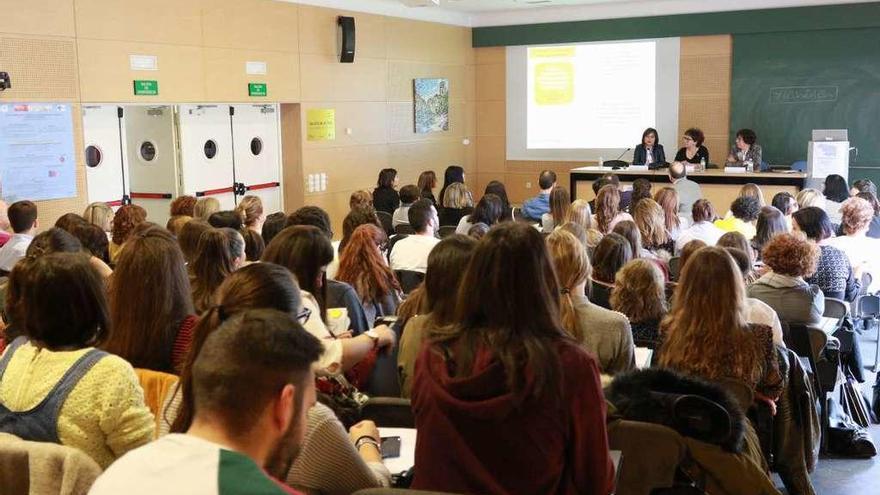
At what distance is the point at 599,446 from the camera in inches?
82.7

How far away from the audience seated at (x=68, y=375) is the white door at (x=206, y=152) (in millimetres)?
7001

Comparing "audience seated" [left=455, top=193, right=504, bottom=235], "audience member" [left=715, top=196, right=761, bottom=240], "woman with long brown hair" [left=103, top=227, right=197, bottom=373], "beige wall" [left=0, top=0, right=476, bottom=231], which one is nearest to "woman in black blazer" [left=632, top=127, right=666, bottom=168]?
"beige wall" [left=0, top=0, right=476, bottom=231]

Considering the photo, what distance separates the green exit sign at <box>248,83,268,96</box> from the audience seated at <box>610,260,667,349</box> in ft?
22.7

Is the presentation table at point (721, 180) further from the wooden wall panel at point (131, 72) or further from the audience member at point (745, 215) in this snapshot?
the wooden wall panel at point (131, 72)

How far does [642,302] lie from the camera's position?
392 cm

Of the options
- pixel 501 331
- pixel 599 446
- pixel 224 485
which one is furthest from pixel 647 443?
pixel 224 485

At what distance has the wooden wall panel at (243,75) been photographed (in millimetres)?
9375

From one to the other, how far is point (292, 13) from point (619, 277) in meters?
7.60

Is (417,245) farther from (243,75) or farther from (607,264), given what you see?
(243,75)

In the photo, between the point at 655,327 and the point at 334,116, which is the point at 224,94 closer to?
the point at 334,116

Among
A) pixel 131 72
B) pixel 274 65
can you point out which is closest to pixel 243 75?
pixel 274 65

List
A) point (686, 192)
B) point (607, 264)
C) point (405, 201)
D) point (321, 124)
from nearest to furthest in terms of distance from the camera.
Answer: point (607, 264) → point (405, 201) → point (686, 192) → point (321, 124)

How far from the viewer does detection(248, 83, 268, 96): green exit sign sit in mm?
9879

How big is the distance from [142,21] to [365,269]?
17.4 feet
